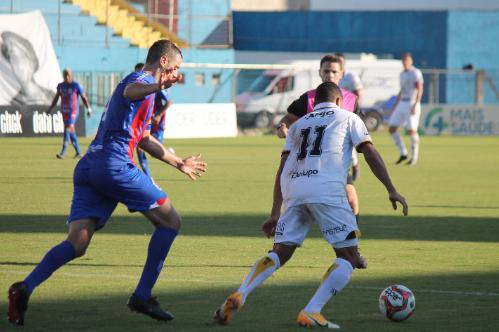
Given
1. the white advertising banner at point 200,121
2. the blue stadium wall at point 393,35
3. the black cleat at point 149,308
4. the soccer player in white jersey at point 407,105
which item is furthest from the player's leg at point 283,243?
the blue stadium wall at point 393,35

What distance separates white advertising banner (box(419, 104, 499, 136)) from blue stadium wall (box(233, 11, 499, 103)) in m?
10.5

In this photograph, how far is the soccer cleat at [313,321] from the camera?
877 cm

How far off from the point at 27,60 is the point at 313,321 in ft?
121

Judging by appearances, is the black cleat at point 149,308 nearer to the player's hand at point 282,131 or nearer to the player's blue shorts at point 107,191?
the player's blue shorts at point 107,191

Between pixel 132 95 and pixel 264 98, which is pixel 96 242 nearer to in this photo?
pixel 132 95

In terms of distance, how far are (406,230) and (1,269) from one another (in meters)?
6.12

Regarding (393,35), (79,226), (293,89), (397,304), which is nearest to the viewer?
(79,226)

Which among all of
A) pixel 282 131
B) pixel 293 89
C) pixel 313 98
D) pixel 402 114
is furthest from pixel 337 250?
pixel 293 89

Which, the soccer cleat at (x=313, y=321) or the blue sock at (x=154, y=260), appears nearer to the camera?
the soccer cleat at (x=313, y=321)

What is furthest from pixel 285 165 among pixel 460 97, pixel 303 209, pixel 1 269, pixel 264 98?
pixel 460 97

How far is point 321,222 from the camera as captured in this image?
9008mm

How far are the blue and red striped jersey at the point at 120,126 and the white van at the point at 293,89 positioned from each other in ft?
140

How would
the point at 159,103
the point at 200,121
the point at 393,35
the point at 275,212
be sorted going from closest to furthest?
the point at 275,212
the point at 159,103
the point at 200,121
the point at 393,35

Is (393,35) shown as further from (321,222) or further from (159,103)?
(321,222)
